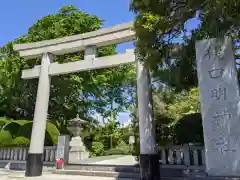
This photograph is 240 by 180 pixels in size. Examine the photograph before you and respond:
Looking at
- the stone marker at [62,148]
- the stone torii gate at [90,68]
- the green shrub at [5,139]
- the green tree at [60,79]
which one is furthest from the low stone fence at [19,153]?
the green tree at [60,79]

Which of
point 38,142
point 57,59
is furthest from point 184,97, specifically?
point 38,142

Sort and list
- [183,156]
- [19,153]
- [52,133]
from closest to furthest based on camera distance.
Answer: [183,156] < [19,153] < [52,133]

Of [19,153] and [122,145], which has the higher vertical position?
[122,145]

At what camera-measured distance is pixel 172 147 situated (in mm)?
7254

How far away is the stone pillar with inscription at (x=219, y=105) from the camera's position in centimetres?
459

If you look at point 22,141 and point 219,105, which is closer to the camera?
point 219,105

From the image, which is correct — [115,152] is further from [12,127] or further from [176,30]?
[176,30]

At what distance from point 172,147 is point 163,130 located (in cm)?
62

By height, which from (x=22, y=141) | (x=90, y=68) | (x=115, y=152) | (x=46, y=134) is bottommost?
(x=115, y=152)

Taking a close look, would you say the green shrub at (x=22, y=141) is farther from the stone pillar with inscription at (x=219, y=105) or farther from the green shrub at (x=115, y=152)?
the stone pillar with inscription at (x=219, y=105)

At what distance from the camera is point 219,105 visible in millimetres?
4863

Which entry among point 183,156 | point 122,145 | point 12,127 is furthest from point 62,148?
point 122,145

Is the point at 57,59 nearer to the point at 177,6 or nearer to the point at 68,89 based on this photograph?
the point at 68,89

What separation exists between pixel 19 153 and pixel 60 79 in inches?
176
